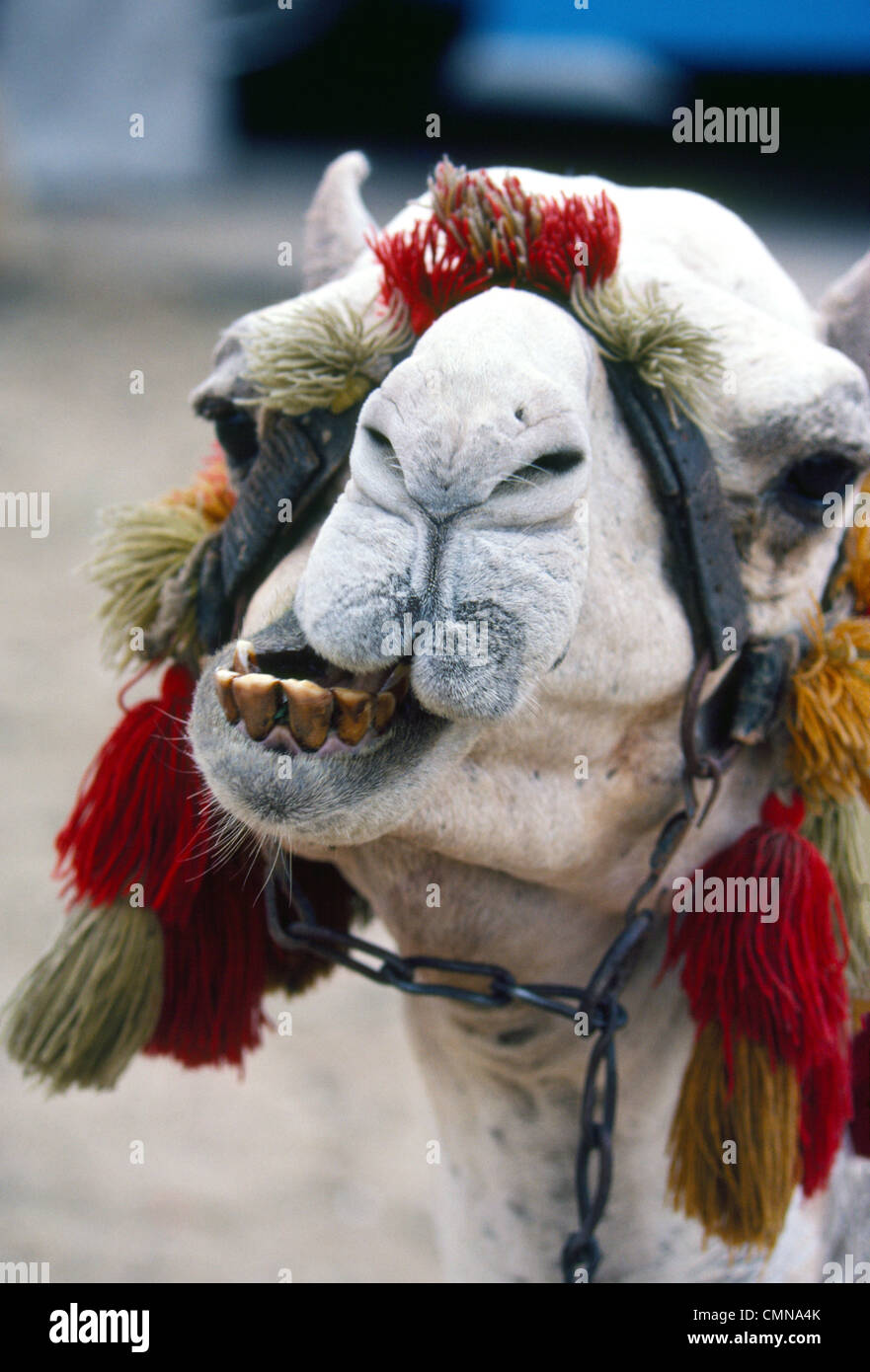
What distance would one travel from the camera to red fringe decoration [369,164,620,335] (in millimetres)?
1627

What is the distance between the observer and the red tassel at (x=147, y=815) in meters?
1.90

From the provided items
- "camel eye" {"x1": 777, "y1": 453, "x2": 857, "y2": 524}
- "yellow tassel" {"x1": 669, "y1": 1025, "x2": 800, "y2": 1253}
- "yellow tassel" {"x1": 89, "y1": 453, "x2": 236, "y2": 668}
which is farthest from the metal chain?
"yellow tassel" {"x1": 89, "y1": 453, "x2": 236, "y2": 668}

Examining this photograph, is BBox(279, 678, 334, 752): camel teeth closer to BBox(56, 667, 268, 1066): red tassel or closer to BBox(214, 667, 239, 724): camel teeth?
BBox(214, 667, 239, 724): camel teeth

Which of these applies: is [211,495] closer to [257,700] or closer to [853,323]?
[257,700]

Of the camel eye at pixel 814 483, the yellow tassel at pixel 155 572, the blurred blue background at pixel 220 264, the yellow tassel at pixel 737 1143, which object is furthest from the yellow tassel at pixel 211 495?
the blurred blue background at pixel 220 264

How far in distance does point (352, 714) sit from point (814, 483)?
64cm

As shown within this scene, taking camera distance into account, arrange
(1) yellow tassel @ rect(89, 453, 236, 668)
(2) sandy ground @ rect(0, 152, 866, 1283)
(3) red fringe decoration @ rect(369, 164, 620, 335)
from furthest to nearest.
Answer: (2) sandy ground @ rect(0, 152, 866, 1283) < (1) yellow tassel @ rect(89, 453, 236, 668) < (3) red fringe decoration @ rect(369, 164, 620, 335)

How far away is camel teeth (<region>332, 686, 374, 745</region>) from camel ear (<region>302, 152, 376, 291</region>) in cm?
81

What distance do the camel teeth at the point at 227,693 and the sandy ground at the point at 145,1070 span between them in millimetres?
898

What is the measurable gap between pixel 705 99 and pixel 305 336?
38.0ft

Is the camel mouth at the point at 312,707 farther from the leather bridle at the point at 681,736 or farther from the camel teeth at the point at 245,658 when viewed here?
the leather bridle at the point at 681,736

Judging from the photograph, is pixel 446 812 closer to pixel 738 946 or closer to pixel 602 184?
pixel 738 946

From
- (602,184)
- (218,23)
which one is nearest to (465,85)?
(218,23)

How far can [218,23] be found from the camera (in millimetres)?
13305
